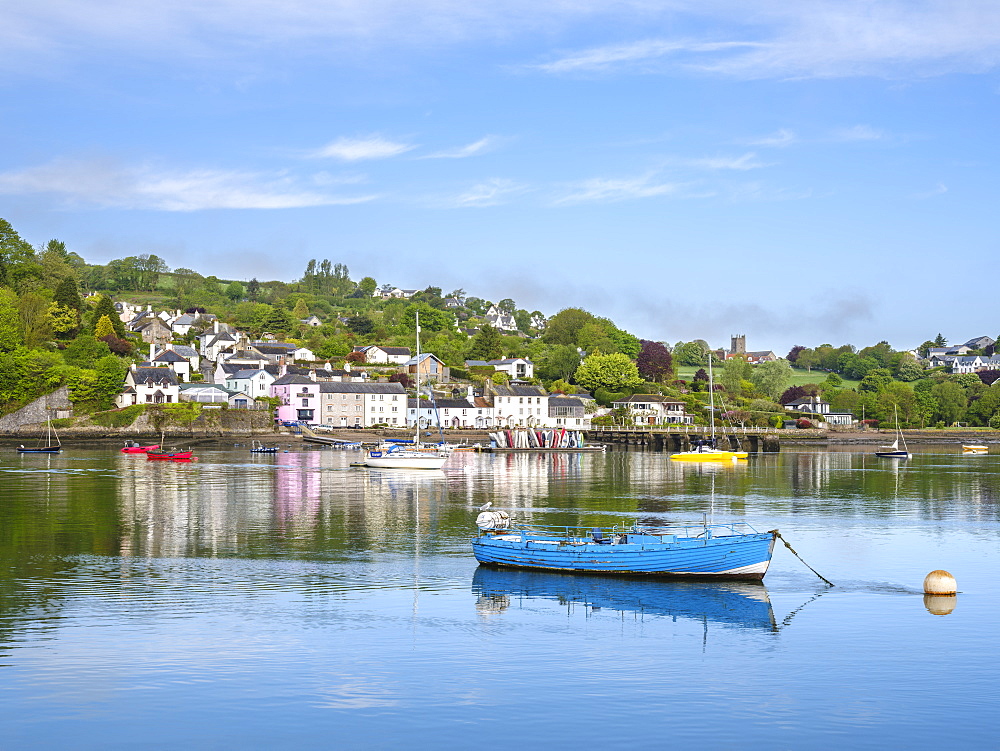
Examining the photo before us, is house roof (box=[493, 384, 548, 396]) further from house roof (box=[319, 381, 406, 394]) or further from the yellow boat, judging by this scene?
the yellow boat

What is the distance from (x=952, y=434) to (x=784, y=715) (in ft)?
474

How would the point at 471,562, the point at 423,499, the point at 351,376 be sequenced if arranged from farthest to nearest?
1. the point at 351,376
2. the point at 423,499
3. the point at 471,562

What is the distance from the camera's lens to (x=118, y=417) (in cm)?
11231

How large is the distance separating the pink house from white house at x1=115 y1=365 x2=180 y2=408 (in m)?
13.6

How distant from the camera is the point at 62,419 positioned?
112500 millimetres

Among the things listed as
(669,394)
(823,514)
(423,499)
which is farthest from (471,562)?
(669,394)

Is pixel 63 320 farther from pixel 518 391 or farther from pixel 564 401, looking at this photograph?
pixel 564 401

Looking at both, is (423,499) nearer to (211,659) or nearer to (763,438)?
(211,659)

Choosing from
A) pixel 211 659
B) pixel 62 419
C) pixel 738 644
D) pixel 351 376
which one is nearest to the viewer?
pixel 211 659

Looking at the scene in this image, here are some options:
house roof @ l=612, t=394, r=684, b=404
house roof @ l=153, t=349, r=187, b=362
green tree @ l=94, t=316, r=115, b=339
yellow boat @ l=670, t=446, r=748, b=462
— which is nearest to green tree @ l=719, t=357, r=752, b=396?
house roof @ l=612, t=394, r=684, b=404

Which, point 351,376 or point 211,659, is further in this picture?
point 351,376

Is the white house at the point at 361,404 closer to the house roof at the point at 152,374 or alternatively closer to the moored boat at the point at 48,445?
the house roof at the point at 152,374

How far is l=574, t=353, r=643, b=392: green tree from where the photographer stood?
151000mm

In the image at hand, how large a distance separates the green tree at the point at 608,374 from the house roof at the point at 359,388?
37049 millimetres
